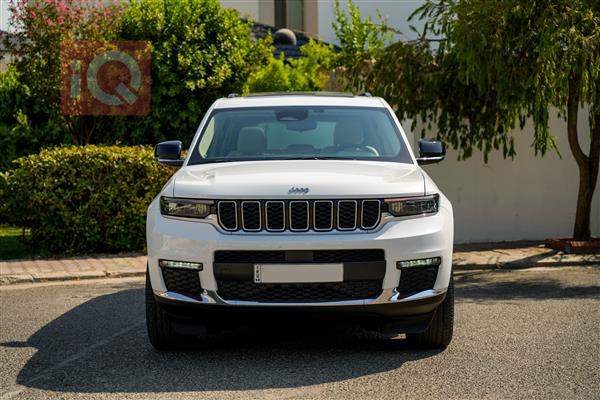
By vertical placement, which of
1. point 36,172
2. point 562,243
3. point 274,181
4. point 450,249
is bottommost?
point 562,243

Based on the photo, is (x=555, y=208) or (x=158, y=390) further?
(x=555, y=208)

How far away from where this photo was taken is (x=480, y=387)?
233 inches

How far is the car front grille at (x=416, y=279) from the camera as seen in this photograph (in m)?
6.39

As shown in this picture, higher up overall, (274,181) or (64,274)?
(274,181)

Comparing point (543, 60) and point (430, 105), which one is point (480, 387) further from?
point (430, 105)

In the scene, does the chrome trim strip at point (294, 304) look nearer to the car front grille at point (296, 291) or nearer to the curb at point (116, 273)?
the car front grille at point (296, 291)

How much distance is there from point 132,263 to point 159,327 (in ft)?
17.9

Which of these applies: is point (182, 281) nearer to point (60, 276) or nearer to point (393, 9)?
point (60, 276)

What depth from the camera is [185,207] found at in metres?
6.50

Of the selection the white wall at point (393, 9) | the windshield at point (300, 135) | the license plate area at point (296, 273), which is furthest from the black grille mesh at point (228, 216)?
the white wall at point (393, 9)

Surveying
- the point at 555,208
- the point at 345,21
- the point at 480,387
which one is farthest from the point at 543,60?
the point at 345,21

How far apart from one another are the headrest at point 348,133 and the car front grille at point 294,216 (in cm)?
137

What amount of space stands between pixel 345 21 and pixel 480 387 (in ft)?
79.2

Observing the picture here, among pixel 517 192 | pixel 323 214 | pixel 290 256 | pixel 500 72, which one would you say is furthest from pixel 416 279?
pixel 517 192
